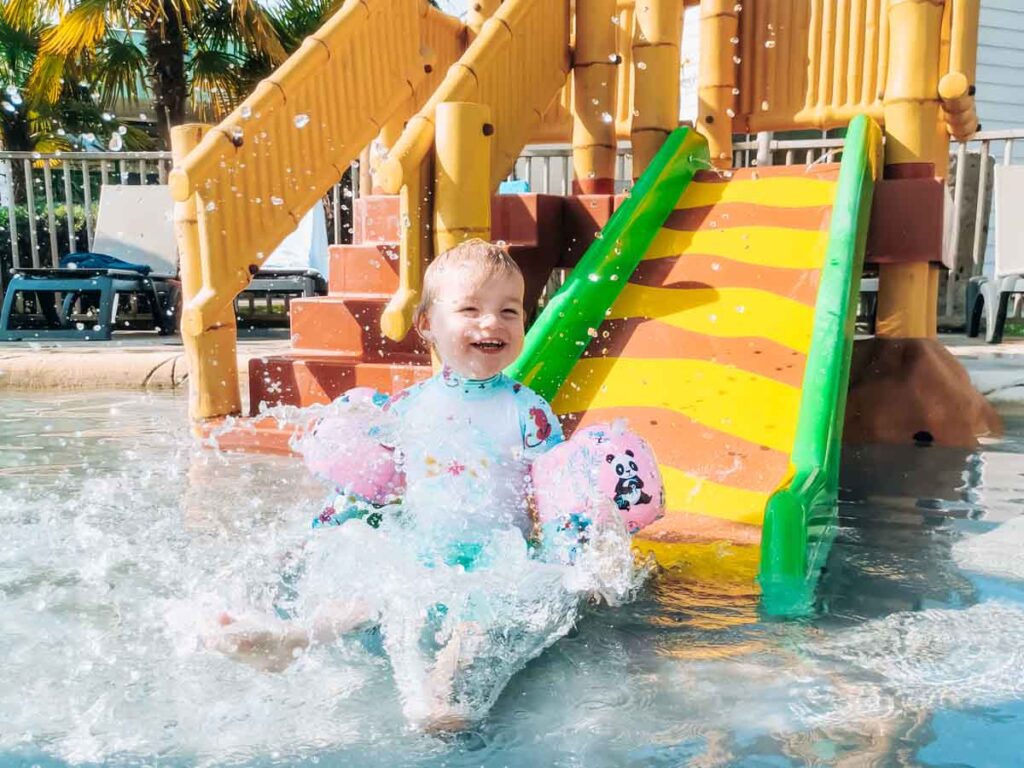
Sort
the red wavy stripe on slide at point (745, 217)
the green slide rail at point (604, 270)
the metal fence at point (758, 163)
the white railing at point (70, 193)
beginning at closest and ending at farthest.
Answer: the green slide rail at point (604, 270), the red wavy stripe on slide at point (745, 217), the metal fence at point (758, 163), the white railing at point (70, 193)

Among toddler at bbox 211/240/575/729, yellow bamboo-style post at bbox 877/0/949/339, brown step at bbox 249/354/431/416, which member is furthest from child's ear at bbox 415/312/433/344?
yellow bamboo-style post at bbox 877/0/949/339

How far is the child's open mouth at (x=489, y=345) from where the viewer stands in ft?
7.69

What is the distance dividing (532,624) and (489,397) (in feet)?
1.99

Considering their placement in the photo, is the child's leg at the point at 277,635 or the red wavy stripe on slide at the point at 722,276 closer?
the child's leg at the point at 277,635

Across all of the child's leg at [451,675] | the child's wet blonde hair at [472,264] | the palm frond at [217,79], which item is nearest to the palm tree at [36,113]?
the palm frond at [217,79]

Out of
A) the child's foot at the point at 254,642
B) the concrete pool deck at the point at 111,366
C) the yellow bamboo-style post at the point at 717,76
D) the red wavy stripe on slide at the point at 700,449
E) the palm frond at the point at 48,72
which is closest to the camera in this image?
the child's foot at the point at 254,642

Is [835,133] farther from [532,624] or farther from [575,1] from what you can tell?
[532,624]

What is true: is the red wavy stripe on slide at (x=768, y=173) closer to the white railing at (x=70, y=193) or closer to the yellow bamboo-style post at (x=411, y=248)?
the yellow bamboo-style post at (x=411, y=248)

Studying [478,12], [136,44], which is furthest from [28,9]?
[478,12]

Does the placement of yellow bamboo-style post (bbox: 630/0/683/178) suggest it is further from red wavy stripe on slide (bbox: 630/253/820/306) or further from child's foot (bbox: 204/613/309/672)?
child's foot (bbox: 204/613/309/672)

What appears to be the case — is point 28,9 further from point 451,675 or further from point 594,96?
point 451,675

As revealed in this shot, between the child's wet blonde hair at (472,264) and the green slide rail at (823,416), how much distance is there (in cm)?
84

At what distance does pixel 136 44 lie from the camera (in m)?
14.5

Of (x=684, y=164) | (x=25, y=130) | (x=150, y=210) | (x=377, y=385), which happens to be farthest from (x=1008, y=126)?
(x=25, y=130)
